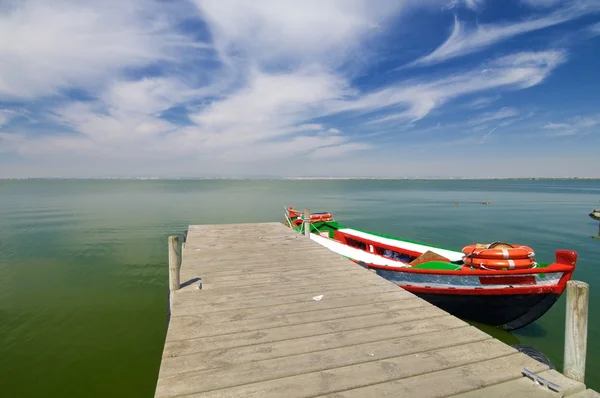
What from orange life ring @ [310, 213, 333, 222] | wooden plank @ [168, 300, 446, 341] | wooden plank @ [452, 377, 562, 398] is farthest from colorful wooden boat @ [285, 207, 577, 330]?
orange life ring @ [310, 213, 333, 222]

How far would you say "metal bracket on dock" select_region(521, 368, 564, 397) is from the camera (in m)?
3.03

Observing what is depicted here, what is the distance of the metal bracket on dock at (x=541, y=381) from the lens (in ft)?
9.93

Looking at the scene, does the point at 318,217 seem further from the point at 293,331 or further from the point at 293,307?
the point at 293,331

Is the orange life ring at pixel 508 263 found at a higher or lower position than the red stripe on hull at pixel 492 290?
higher

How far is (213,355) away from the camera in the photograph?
366 centimetres

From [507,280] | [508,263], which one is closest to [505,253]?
[508,263]

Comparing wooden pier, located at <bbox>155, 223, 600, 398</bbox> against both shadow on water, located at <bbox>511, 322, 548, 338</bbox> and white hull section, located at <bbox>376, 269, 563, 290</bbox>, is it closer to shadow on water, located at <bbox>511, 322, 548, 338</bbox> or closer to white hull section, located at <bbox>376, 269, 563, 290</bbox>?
white hull section, located at <bbox>376, 269, 563, 290</bbox>

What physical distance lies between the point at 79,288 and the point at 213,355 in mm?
10014

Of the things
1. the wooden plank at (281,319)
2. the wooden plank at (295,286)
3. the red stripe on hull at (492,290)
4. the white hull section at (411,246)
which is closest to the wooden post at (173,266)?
the wooden plank at (295,286)

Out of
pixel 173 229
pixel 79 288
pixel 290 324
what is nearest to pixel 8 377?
pixel 79 288

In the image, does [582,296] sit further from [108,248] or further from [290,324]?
[108,248]

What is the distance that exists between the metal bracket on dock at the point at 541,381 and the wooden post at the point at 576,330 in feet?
2.05

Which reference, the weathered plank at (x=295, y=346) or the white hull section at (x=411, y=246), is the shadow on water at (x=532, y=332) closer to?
the white hull section at (x=411, y=246)

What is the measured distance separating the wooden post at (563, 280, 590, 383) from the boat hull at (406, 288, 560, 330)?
171 inches
